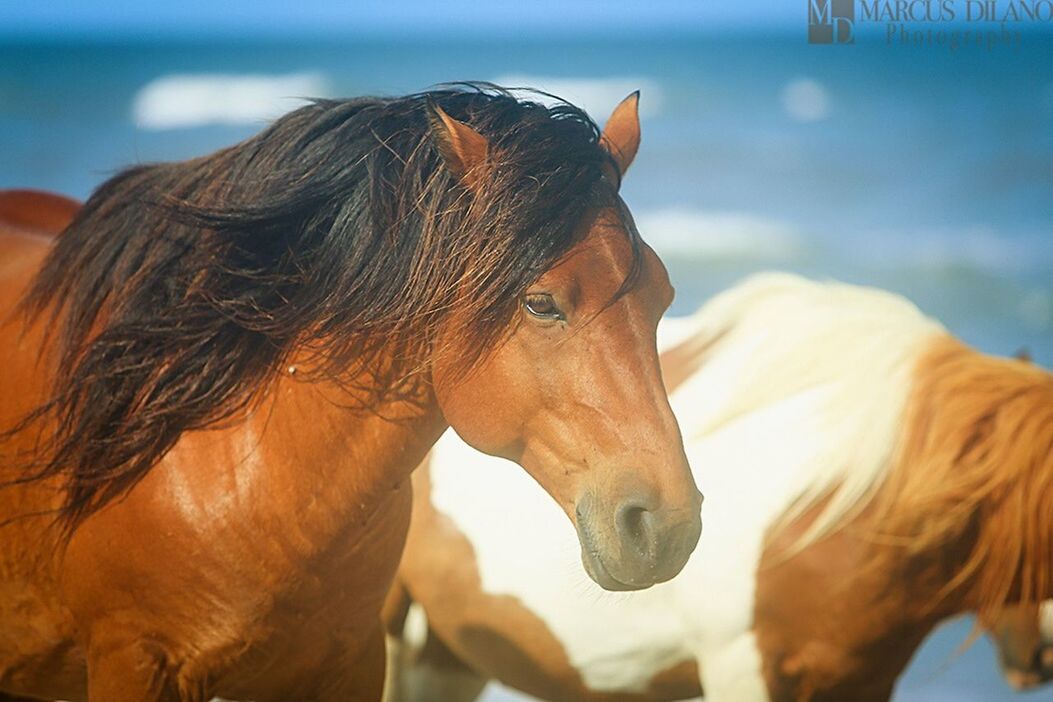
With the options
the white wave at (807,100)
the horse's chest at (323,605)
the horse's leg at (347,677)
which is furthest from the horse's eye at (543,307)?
the white wave at (807,100)

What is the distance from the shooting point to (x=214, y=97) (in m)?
2.36

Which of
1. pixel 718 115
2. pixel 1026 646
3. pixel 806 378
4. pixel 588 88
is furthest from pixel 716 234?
pixel 1026 646

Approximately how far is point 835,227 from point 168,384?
5.78ft

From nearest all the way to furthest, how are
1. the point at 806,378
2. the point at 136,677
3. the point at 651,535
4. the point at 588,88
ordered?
1. the point at 651,535
2. the point at 136,677
3. the point at 806,378
4. the point at 588,88

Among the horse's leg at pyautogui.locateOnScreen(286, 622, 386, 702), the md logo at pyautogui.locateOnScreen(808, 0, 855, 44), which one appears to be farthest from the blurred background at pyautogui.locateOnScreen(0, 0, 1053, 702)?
the horse's leg at pyautogui.locateOnScreen(286, 622, 386, 702)

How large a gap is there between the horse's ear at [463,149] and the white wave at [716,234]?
1466 mm

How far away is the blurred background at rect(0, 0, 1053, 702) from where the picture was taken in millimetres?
2197

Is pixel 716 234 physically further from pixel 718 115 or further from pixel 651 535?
pixel 651 535

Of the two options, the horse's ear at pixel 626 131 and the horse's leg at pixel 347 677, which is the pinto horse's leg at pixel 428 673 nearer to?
the horse's leg at pixel 347 677

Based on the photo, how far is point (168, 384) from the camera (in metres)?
1.01

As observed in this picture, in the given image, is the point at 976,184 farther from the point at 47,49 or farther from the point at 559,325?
the point at 47,49

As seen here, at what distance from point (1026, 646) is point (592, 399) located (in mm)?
1090

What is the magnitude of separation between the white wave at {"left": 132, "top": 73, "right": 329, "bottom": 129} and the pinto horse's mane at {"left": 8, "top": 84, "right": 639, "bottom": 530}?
4.37 ft

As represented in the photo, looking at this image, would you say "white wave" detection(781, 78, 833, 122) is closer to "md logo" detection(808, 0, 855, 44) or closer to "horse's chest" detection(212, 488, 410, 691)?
"md logo" detection(808, 0, 855, 44)
